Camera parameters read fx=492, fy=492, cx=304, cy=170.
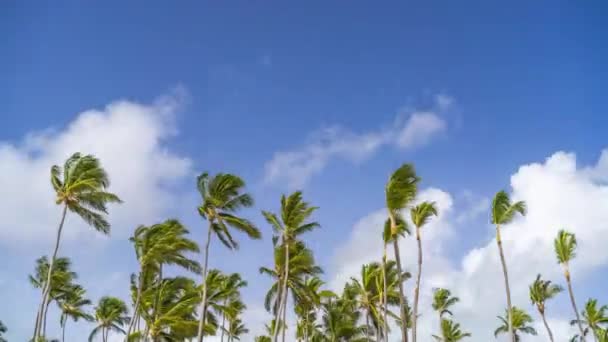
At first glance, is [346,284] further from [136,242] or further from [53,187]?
[53,187]

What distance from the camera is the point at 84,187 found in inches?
1240

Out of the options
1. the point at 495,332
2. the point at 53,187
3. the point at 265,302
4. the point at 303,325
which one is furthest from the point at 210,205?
the point at 495,332

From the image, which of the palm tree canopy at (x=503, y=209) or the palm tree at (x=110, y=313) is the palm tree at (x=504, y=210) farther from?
the palm tree at (x=110, y=313)

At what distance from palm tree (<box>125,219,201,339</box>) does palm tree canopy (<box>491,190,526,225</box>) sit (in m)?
23.0

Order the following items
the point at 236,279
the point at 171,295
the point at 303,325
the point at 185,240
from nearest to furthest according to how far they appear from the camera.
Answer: the point at 185,240 < the point at 171,295 < the point at 236,279 < the point at 303,325

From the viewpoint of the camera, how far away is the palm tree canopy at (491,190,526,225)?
1441 inches

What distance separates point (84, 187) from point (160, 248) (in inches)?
292

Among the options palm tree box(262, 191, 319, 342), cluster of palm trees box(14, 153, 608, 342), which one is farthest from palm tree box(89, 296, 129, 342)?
palm tree box(262, 191, 319, 342)

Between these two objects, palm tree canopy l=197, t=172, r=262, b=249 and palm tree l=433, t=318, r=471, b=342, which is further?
palm tree l=433, t=318, r=471, b=342

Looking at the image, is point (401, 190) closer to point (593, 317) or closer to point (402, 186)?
point (402, 186)

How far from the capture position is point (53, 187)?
31734 mm

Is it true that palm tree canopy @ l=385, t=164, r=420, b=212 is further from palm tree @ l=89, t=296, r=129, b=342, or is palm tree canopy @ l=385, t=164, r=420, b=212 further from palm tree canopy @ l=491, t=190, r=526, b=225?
palm tree @ l=89, t=296, r=129, b=342

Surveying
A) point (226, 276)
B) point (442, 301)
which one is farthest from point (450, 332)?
point (226, 276)

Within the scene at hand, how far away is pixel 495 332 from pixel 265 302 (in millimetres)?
33625
